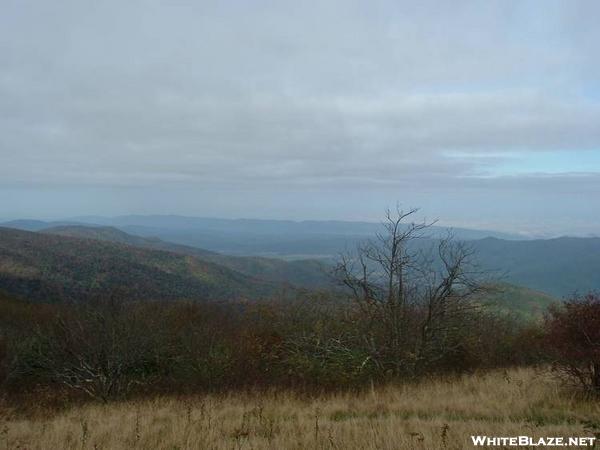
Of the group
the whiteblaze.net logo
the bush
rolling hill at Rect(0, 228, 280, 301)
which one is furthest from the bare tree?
rolling hill at Rect(0, 228, 280, 301)

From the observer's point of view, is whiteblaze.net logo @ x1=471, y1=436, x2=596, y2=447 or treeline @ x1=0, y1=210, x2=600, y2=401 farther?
treeline @ x1=0, y1=210, x2=600, y2=401

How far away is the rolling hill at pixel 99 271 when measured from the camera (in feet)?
234

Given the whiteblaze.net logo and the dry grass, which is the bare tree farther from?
the whiteblaze.net logo

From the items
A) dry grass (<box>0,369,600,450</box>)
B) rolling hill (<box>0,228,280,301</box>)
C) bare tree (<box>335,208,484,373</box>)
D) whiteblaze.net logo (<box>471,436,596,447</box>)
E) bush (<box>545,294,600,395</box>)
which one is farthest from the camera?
rolling hill (<box>0,228,280,301</box>)

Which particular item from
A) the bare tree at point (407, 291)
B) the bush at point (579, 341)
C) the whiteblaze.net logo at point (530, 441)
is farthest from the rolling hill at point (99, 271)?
the whiteblaze.net logo at point (530, 441)

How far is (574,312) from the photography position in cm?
868

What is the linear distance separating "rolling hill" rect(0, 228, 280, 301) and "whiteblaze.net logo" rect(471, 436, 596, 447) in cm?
5769

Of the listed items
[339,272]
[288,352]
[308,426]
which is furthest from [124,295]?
[308,426]

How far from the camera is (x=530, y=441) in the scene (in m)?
5.54

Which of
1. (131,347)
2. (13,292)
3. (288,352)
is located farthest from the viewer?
(13,292)

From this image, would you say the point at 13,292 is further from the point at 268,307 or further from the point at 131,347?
the point at 131,347

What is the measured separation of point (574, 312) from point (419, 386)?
15.9ft

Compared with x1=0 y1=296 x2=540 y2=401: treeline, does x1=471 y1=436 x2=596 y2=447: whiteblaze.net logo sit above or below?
above

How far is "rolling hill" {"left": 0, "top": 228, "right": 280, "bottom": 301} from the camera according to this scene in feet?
234
